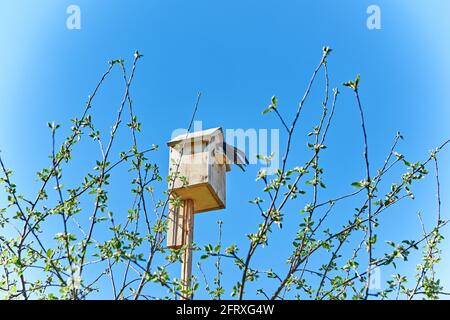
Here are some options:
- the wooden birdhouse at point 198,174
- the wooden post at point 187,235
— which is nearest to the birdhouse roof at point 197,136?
the wooden birdhouse at point 198,174

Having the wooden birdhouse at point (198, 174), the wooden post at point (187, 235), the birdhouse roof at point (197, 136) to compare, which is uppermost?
the birdhouse roof at point (197, 136)

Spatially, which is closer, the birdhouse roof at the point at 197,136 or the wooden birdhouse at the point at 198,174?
the wooden birdhouse at the point at 198,174

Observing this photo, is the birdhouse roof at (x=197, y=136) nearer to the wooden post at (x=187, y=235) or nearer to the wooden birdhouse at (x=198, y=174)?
the wooden birdhouse at (x=198, y=174)

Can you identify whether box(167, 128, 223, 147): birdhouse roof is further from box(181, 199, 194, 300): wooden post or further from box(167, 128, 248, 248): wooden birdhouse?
box(181, 199, 194, 300): wooden post

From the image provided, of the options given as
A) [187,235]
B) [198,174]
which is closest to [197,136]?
[198,174]

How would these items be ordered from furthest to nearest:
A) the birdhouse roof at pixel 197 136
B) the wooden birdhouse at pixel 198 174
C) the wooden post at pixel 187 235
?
1. the birdhouse roof at pixel 197 136
2. the wooden birdhouse at pixel 198 174
3. the wooden post at pixel 187 235

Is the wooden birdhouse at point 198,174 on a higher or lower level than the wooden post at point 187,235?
higher

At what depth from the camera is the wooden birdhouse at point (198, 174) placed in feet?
11.3

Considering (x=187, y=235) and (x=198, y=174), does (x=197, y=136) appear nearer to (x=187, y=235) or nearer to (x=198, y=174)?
(x=198, y=174)

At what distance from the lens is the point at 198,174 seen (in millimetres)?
3584

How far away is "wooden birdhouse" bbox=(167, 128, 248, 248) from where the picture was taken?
3439 millimetres

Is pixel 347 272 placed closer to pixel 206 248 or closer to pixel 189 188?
pixel 206 248
